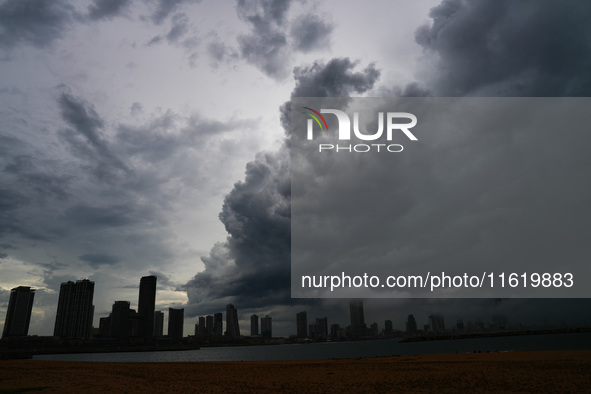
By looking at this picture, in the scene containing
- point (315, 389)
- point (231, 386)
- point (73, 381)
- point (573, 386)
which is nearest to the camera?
point (573, 386)

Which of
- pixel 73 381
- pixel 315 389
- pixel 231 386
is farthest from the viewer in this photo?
pixel 73 381

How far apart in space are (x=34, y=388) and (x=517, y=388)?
3425 cm

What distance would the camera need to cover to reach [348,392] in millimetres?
24562

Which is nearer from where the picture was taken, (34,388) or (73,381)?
(34,388)

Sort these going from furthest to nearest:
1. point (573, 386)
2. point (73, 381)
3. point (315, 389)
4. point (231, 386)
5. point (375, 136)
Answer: point (375, 136) < point (73, 381) < point (231, 386) < point (315, 389) < point (573, 386)

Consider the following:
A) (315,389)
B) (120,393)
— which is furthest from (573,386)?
(120,393)

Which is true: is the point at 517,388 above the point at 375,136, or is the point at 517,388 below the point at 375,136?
below

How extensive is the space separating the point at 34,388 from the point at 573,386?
37.8 meters

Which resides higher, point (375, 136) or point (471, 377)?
point (375, 136)

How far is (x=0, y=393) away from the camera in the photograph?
79.6 ft

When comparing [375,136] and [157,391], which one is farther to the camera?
[375,136]

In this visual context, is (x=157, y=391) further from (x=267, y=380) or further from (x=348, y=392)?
(x=348, y=392)

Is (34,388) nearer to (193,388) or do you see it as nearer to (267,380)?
(193,388)

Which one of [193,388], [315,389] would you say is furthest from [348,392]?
[193,388]
